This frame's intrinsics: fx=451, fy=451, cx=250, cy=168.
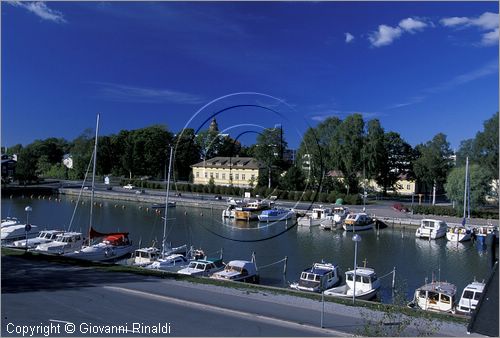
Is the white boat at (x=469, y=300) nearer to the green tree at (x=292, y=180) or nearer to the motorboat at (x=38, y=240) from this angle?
the motorboat at (x=38, y=240)

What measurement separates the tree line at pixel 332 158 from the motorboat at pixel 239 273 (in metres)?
8.63

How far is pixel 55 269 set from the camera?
1667 centimetres

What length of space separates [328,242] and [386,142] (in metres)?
35.2

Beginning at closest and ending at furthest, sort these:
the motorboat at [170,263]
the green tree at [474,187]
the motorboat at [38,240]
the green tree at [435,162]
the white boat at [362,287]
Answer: the white boat at [362,287] < the motorboat at [170,263] < the motorboat at [38,240] < the green tree at [474,187] < the green tree at [435,162]

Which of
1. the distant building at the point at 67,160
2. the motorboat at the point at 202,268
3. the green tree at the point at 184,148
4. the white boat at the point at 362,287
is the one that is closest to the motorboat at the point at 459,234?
the white boat at the point at 362,287

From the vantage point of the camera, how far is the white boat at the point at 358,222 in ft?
133

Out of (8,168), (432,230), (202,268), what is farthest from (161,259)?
(8,168)

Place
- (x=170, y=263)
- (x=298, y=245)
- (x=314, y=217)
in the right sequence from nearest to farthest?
(x=170, y=263) < (x=298, y=245) < (x=314, y=217)

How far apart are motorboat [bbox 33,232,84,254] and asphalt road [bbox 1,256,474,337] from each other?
37.9 feet

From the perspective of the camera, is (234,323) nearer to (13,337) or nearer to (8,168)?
(13,337)

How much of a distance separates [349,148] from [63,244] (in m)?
43.0

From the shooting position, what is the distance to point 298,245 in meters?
32.9

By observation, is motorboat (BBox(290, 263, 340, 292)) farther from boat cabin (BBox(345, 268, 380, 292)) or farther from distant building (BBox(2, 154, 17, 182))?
distant building (BBox(2, 154, 17, 182))

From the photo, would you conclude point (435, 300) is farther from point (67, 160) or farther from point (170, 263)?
point (67, 160)
